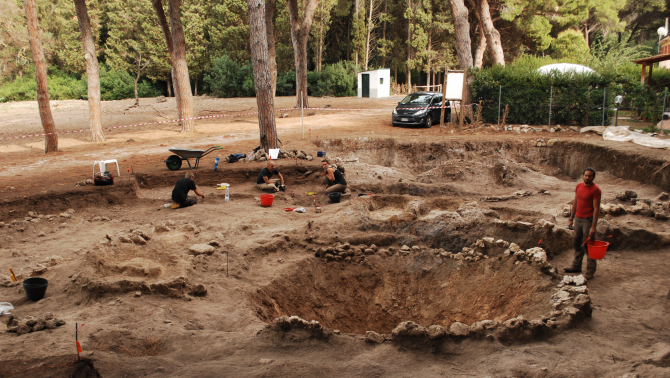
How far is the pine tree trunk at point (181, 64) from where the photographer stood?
59.0ft

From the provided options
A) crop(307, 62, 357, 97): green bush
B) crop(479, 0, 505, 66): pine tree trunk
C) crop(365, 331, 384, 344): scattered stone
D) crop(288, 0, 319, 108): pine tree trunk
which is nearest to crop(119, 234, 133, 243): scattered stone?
crop(365, 331, 384, 344): scattered stone

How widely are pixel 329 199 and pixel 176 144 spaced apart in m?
8.88

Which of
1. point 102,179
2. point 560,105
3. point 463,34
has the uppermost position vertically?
point 463,34

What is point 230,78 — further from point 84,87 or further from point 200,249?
point 200,249

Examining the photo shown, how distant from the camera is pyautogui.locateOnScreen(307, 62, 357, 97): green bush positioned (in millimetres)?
38562

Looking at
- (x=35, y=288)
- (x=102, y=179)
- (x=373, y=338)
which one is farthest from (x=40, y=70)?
(x=373, y=338)

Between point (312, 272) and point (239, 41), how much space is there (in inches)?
1443

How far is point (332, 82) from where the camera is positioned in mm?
38625

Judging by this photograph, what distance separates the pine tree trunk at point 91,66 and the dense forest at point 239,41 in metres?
18.6

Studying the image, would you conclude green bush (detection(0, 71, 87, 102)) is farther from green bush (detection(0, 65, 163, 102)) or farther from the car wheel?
the car wheel

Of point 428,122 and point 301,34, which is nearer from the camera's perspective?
point 428,122

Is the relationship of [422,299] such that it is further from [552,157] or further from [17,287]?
[552,157]

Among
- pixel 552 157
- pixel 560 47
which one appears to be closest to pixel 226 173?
pixel 552 157

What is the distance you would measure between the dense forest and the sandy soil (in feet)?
80.7
